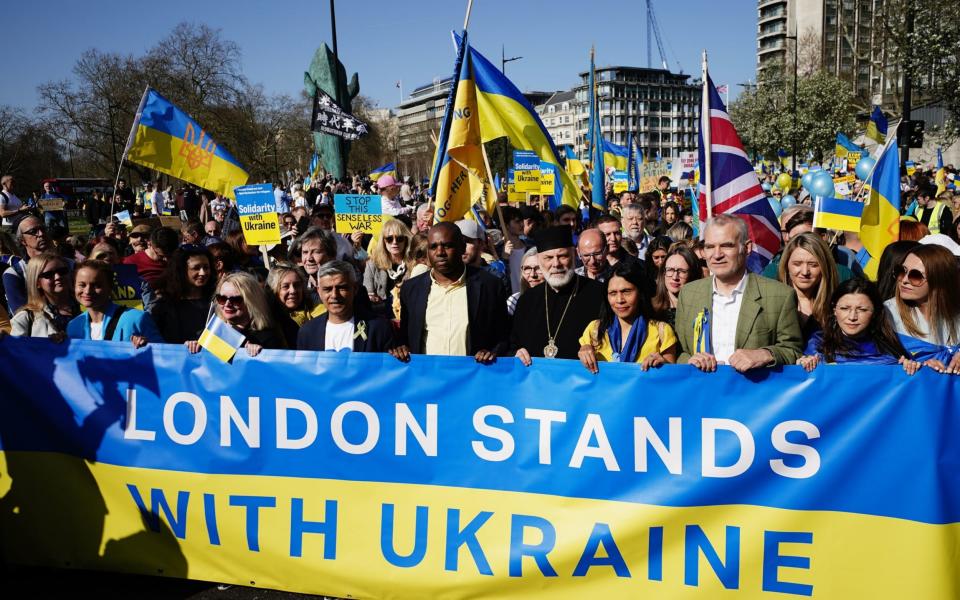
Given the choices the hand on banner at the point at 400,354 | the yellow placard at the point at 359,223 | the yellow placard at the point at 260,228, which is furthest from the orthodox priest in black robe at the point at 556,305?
the yellow placard at the point at 359,223

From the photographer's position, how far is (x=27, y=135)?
2362 inches

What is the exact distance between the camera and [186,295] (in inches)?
202

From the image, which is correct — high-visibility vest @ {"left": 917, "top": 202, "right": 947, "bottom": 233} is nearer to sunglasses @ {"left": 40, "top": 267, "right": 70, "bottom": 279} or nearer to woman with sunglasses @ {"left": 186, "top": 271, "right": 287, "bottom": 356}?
woman with sunglasses @ {"left": 186, "top": 271, "right": 287, "bottom": 356}

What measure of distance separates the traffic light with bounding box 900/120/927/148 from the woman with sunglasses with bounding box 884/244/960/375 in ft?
49.7

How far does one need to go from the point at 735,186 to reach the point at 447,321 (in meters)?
2.78

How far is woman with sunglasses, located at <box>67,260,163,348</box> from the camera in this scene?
4.41 metres

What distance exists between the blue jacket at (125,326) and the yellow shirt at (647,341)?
2.46 m

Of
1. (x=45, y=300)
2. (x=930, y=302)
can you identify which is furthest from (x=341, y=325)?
Result: (x=930, y=302)

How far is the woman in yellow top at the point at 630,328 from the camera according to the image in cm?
394

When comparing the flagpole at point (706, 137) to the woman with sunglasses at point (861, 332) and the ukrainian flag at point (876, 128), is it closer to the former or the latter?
the woman with sunglasses at point (861, 332)

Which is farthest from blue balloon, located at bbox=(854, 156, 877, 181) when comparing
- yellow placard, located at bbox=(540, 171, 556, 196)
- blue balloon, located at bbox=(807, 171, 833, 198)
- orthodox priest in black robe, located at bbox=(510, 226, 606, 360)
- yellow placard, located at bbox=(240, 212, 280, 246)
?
orthodox priest in black robe, located at bbox=(510, 226, 606, 360)

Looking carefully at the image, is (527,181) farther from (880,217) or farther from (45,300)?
(45,300)

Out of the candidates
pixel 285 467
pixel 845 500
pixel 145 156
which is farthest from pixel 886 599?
pixel 145 156

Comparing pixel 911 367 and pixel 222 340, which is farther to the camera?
pixel 222 340
